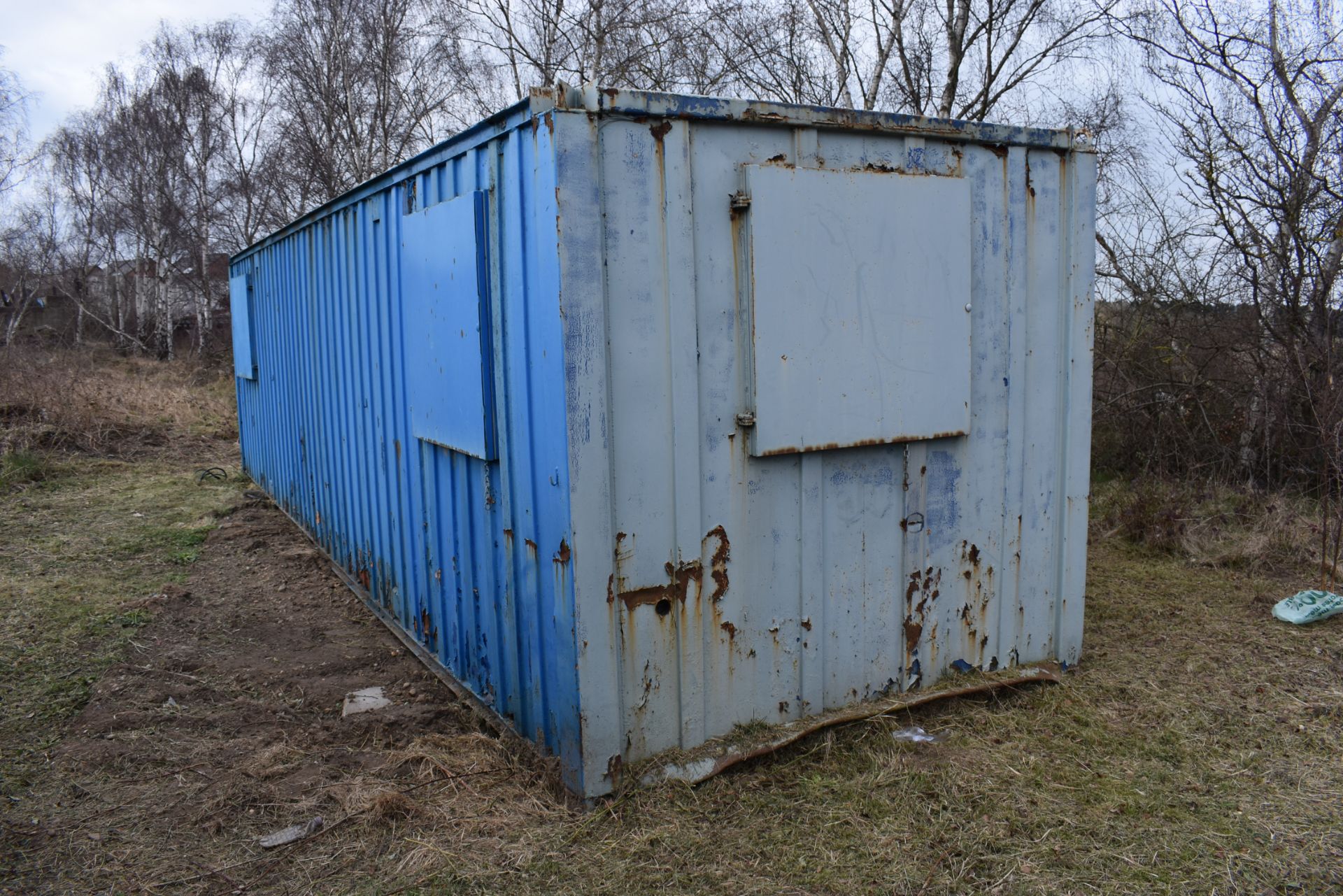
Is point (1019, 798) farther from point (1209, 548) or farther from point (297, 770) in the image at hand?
point (1209, 548)

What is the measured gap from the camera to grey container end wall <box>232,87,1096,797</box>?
10.3 ft

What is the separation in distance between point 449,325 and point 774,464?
4.76ft

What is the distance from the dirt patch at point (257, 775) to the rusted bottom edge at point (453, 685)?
0.04 m

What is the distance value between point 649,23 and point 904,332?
1285 centimetres

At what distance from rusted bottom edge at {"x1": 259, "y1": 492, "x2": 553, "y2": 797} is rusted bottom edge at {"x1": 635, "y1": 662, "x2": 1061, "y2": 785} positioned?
40 centimetres

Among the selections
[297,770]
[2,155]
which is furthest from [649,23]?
[2,155]

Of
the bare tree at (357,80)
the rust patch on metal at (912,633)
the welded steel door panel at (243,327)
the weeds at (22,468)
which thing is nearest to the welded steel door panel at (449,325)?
the rust patch on metal at (912,633)

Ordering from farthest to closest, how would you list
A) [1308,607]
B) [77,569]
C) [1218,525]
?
1. [1218,525]
2. [77,569]
3. [1308,607]

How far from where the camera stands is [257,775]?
353 cm

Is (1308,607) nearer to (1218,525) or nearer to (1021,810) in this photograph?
(1218,525)

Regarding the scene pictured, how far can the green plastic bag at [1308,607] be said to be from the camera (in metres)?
4.98

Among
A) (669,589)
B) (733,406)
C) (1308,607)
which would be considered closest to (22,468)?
(669,589)

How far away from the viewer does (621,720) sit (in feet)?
10.7

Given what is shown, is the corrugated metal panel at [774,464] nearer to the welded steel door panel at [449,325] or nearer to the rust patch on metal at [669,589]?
the rust patch on metal at [669,589]
